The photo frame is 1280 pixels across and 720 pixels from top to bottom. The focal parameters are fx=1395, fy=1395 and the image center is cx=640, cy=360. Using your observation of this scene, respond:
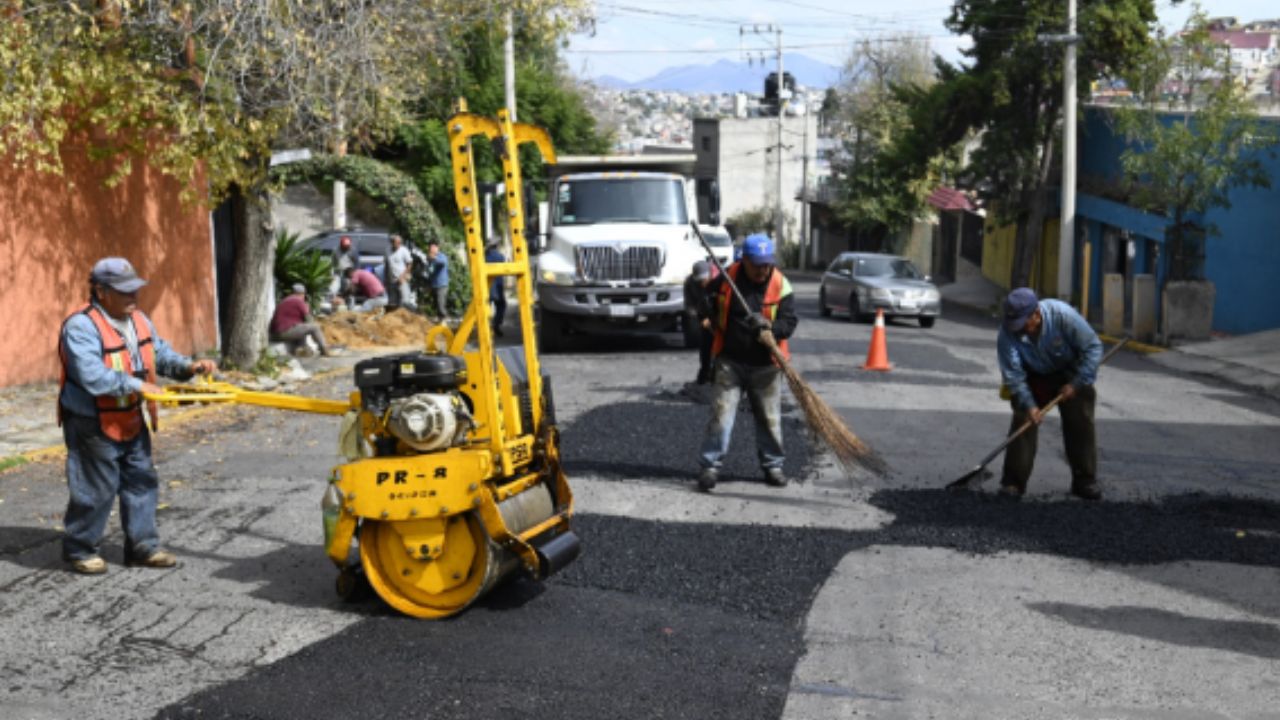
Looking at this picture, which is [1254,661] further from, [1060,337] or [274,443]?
[274,443]

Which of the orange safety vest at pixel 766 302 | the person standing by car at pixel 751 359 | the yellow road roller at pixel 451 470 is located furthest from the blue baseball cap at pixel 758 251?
the yellow road roller at pixel 451 470

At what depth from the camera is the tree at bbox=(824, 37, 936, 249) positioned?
5566cm

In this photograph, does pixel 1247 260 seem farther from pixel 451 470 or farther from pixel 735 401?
pixel 451 470

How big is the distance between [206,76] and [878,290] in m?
17.3

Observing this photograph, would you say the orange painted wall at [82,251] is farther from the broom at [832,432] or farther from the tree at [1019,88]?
the tree at [1019,88]

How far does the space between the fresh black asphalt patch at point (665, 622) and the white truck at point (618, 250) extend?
10320mm

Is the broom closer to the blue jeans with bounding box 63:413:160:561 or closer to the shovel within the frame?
the shovel

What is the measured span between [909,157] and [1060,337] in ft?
124

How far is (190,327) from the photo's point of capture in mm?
18219

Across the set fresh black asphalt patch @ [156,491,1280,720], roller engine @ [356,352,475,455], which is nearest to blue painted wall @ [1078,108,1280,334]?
fresh black asphalt patch @ [156,491,1280,720]

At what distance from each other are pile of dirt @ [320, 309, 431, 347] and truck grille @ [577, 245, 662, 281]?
3793 millimetres

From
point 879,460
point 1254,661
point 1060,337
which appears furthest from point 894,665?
point 1060,337

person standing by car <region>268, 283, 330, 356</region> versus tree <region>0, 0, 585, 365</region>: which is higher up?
tree <region>0, 0, 585, 365</region>

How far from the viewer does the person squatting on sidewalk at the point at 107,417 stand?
24.2 ft
